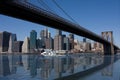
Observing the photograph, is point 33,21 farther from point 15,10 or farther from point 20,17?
point 15,10

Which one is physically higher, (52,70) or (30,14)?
(30,14)

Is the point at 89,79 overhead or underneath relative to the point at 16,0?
underneath

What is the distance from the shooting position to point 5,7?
19531mm

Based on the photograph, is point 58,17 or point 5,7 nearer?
Result: point 5,7

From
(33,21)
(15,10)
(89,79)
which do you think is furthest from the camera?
(33,21)

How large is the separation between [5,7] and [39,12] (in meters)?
5.77

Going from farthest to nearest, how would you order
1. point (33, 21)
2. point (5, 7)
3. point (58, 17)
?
1. point (58, 17)
2. point (33, 21)
3. point (5, 7)

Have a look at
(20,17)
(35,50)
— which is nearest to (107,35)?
(35,50)

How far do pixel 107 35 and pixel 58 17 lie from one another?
258 feet

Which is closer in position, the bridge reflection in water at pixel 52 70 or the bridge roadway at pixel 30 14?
the bridge reflection in water at pixel 52 70

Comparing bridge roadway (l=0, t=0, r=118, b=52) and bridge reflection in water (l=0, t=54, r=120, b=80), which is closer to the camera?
bridge reflection in water (l=0, t=54, r=120, b=80)

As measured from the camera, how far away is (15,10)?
21453 millimetres

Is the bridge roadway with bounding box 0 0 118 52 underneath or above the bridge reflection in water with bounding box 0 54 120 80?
above

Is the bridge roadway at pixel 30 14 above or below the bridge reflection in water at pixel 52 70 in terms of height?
above
